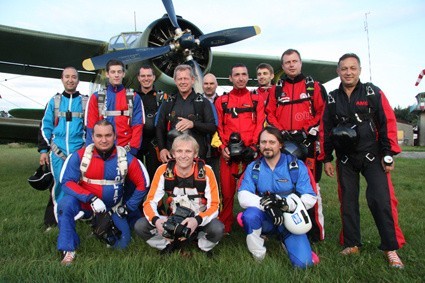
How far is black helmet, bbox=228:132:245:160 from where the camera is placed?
11.8 feet

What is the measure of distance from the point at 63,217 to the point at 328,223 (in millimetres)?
3125

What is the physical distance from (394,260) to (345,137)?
111 centimetres

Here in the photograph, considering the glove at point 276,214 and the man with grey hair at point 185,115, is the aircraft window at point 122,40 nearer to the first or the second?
the man with grey hair at point 185,115

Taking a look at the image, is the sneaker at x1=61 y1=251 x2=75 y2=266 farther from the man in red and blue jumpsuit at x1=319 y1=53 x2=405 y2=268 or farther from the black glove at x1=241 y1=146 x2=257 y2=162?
the man in red and blue jumpsuit at x1=319 y1=53 x2=405 y2=268

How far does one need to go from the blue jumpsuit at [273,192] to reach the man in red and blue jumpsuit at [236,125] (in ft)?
1.95

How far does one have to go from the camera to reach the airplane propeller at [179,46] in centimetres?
660

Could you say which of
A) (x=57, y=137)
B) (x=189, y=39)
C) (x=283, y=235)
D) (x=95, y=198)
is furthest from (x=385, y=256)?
(x=189, y=39)

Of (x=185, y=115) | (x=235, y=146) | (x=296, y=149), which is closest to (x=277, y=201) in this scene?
(x=296, y=149)

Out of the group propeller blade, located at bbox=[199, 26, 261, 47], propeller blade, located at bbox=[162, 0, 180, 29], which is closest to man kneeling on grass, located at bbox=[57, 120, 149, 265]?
propeller blade, located at bbox=[162, 0, 180, 29]

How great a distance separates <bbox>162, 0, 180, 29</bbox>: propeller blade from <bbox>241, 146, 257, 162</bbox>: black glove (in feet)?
14.6

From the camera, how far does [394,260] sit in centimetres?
278

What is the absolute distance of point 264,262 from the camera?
8.82ft

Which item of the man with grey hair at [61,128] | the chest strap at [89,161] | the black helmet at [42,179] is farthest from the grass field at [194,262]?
the man with grey hair at [61,128]

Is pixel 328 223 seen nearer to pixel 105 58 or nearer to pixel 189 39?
pixel 189 39
